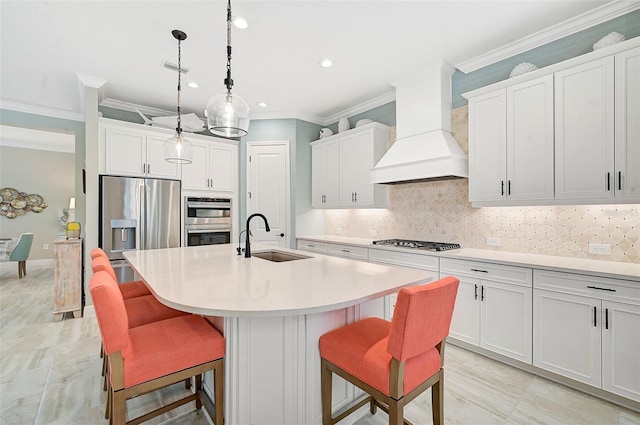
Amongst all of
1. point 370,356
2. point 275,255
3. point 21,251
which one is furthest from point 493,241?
point 21,251

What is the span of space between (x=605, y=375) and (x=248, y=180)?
4402 millimetres

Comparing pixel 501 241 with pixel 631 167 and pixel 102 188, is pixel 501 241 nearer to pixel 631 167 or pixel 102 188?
pixel 631 167

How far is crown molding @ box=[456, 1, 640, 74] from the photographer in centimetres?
226

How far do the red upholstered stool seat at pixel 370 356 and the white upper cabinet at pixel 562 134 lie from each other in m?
1.83

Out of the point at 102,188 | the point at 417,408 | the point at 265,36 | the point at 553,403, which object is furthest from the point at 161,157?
the point at 553,403

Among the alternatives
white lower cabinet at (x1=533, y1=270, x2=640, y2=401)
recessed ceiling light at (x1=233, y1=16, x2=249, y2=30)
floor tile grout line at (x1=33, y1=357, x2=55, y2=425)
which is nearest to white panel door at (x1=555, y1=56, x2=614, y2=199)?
white lower cabinet at (x1=533, y1=270, x2=640, y2=401)

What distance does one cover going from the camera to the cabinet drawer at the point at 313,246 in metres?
4.31

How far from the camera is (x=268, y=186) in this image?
476cm

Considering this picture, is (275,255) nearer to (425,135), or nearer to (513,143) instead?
(425,135)

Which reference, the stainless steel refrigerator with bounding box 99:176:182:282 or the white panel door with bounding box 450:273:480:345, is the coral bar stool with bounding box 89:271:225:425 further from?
the stainless steel refrigerator with bounding box 99:176:182:282

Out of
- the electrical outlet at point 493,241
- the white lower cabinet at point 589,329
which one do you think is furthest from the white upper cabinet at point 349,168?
the white lower cabinet at point 589,329

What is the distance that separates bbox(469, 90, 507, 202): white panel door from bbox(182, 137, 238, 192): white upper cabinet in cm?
339

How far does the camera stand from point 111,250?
366 centimetres

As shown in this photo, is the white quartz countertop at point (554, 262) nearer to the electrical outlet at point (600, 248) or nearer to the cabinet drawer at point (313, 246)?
the electrical outlet at point (600, 248)
